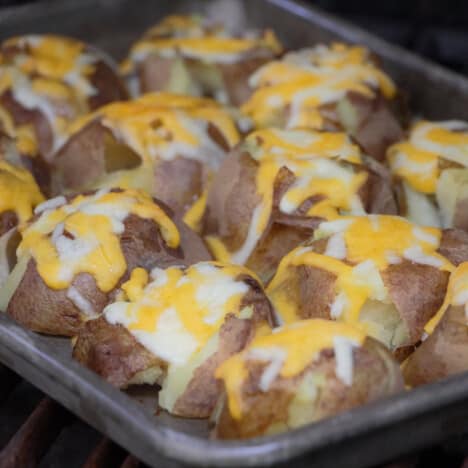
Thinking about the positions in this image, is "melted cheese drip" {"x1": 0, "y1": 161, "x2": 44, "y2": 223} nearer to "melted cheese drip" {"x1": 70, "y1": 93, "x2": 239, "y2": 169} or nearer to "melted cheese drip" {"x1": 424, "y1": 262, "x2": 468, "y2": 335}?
"melted cheese drip" {"x1": 70, "y1": 93, "x2": 239, "y2": 169}

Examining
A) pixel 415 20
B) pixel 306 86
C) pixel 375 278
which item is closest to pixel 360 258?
pixel 375 278

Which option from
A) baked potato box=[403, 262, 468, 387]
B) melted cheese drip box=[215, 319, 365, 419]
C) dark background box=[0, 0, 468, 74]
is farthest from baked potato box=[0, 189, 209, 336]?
dark background box=[0, 0, 468, 74]

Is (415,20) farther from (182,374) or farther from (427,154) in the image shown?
(182,374)

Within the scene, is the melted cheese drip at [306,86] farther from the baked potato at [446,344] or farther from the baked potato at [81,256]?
the baked potato at [446,344]

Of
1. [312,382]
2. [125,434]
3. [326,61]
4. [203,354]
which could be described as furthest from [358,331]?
[326,61]

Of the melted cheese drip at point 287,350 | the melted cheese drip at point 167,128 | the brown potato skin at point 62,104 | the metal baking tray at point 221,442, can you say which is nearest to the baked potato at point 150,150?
the melted cheese drip at point 167,128
